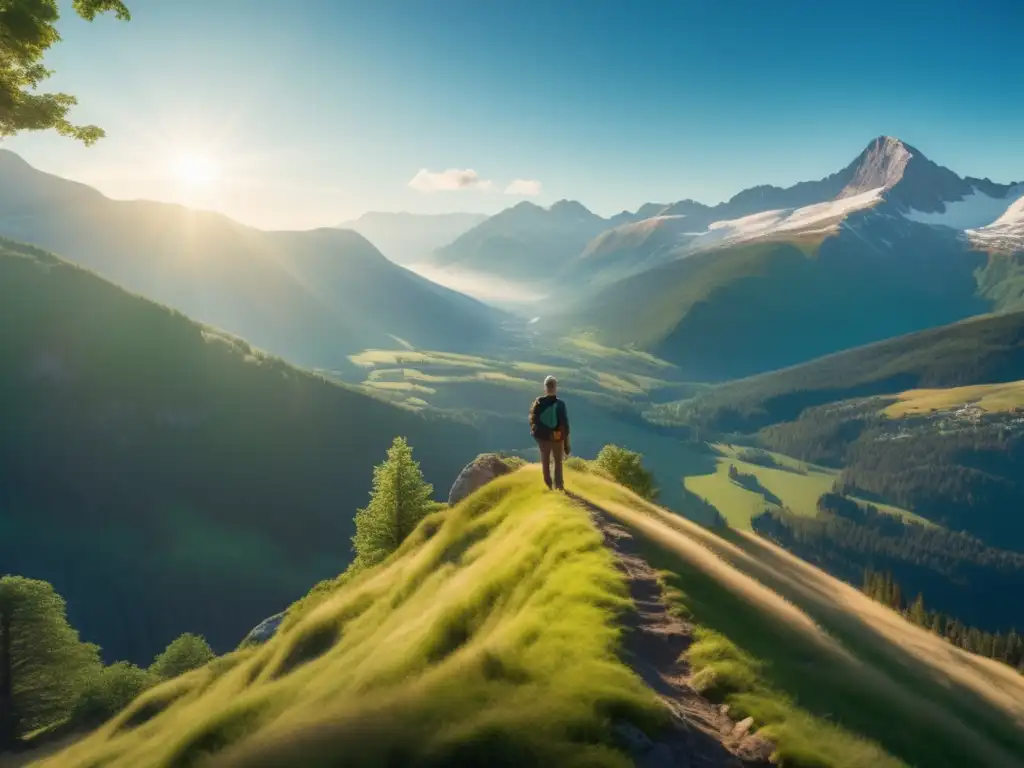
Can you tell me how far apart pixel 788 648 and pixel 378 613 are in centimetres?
1822

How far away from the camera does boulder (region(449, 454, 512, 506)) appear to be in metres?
46.6

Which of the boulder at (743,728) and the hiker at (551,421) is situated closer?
the boulder at (743,728)

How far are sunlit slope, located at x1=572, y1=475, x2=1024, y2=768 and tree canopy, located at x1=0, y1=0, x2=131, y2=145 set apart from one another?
90.9 ft

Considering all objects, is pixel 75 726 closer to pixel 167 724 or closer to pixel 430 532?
pixel 167 724

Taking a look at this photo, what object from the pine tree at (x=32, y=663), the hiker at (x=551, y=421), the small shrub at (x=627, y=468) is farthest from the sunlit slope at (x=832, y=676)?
the pine tree at (x=32, y=663)

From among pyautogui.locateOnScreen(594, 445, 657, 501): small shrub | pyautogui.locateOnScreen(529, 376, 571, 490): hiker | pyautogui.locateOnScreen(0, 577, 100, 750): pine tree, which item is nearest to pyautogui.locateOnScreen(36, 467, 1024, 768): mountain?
pyautogui.locateOnScreen(529, 376, 571, 490): hiker

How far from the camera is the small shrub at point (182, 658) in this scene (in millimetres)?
79250

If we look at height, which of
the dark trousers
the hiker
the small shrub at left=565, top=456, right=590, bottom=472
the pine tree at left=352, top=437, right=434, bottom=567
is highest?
the hiker

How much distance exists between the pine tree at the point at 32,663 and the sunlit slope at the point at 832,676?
67.9 meters

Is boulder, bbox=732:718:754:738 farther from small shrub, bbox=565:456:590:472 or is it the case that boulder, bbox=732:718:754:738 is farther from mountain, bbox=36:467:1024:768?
small shrub, bbox=565:456:590:472

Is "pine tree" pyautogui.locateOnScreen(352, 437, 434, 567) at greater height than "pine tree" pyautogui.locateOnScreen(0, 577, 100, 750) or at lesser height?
greater

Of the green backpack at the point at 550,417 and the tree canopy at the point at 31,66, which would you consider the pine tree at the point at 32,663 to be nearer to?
the tree canopy at the point at 31,66

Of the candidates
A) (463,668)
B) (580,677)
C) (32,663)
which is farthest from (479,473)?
(32,663)

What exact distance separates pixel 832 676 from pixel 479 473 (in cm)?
3142
